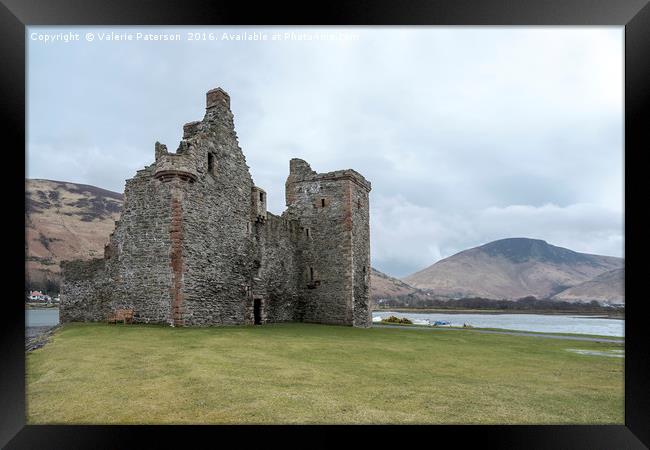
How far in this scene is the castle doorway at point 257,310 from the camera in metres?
21.5

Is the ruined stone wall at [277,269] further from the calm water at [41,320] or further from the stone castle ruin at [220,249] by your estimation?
the calm water at [41,320]

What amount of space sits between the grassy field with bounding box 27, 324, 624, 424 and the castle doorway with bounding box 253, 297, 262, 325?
7995 millimetres

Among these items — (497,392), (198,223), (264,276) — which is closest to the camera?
(497,392)

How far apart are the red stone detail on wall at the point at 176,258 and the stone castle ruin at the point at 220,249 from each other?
0.04 m

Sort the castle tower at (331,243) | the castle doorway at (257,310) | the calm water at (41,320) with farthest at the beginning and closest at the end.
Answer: the castle tower at (331,243) → the calm water at (41,320) → the castle doorway at (257,310)

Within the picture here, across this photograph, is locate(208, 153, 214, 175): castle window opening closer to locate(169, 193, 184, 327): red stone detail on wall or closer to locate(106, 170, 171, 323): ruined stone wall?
locate(106, 170, 171, 323): ruined stone wall
